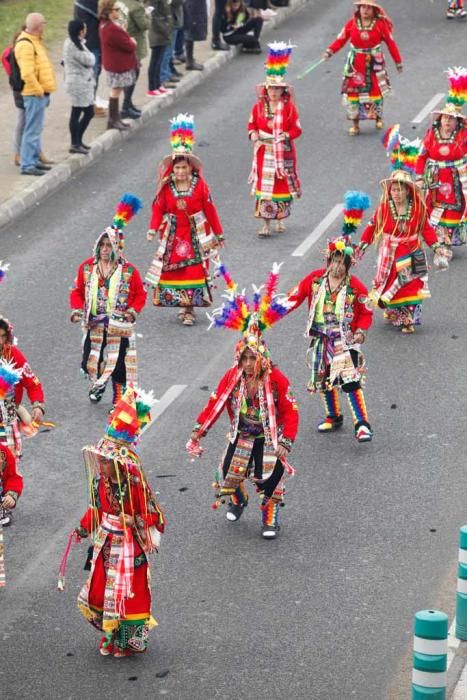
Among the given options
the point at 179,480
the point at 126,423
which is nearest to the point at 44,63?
the point at 179,480

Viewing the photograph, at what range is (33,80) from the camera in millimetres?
18594

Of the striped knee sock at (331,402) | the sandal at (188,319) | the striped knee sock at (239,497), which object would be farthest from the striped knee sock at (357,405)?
the sandal at (188,319)

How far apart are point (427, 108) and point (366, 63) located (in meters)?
1.48

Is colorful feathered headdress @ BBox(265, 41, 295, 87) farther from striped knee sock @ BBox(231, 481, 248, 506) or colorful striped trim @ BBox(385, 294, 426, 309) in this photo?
striped knee sock @ BBox(231, 481, 248, 506)

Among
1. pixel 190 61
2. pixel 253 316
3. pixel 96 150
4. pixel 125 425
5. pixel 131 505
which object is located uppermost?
pixel 253 316

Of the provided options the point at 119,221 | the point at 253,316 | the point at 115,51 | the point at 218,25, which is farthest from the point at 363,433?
the point at 218,25

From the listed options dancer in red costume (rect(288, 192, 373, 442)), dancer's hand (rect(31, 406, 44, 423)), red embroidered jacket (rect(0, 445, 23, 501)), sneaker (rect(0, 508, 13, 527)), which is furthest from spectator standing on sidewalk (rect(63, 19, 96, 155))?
red embroidered jacket (rect(0, 445, 23, 501))

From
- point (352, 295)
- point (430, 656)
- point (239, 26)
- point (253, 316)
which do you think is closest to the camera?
point (430, 656)

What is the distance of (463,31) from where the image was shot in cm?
2561

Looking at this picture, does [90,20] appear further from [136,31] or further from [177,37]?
[177,37]

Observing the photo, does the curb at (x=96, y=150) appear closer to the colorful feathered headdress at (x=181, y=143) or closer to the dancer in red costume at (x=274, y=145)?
the dancer in red costume at (x=274, y=145)

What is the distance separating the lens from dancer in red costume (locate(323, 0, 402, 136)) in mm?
20844

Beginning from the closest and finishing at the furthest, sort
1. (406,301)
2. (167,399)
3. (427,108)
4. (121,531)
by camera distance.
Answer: (121,531), (167,399), (406,301), (427,108)

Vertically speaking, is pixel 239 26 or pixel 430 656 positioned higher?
pixel 430 656
